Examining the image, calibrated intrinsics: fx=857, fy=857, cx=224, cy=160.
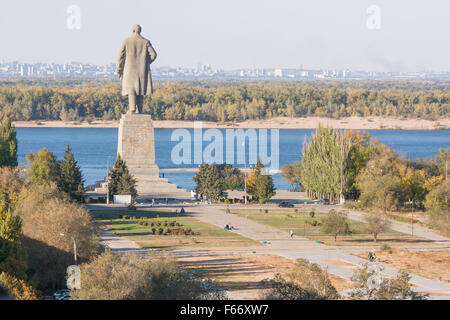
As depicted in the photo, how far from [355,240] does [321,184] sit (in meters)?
17.6

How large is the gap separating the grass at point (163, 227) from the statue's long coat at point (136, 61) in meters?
8.86

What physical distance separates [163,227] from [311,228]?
26.4 ft

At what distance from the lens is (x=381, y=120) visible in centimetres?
17938

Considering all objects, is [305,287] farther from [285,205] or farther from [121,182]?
[285,205]

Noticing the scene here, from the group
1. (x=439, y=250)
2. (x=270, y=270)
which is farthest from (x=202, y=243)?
(x=439, y=250)

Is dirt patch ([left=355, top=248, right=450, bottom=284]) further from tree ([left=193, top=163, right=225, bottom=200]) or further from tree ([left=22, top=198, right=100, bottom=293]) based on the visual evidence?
tree ([left=193, top=163, right=225, bottom=200])

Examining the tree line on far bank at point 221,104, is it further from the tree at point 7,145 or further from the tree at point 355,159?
the tree at point 355,159

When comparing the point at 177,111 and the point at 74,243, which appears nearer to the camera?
the point at 74,243

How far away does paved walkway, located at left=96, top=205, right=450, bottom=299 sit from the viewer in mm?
32562

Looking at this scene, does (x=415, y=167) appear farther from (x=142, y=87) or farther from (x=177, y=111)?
(x=177, y=111)

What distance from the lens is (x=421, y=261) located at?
121 feet

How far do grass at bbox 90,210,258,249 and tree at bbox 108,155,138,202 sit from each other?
2753 millimetres

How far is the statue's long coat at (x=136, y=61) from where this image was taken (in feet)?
179

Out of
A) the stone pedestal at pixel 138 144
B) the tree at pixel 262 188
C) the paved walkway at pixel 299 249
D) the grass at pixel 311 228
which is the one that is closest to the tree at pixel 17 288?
the paved walkway at pixel 299 249
